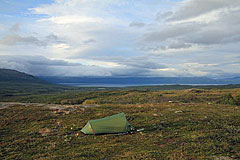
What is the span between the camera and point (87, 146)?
656 inches

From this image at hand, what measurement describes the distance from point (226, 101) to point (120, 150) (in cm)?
4944

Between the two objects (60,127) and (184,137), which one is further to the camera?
(60,127)

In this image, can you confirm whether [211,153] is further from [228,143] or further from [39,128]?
[39,128]

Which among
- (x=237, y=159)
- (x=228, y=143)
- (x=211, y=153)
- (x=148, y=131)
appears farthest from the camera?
(x=148, y=131)

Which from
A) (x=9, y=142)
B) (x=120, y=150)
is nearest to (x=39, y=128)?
(x=9, y=142)

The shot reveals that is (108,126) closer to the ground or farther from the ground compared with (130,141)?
farther from the ground

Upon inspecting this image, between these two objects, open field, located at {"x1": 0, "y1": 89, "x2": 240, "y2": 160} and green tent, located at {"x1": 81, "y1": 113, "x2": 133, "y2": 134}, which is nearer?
open field, located at {"x1": 0, "y1": 89, "x2": 240, "y2": 160}

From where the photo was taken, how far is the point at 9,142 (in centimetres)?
1883

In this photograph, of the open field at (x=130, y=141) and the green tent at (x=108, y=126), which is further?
the green tent at (x=108, y=126)

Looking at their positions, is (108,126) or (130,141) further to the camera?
(108,126)

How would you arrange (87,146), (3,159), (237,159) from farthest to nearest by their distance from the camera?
(87,146), (3,159), (237,159)

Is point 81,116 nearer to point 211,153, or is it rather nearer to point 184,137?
point 184,137

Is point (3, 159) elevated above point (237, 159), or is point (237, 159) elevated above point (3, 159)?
point (237, 159)

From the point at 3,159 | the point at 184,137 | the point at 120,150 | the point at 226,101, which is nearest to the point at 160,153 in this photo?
the point at 120,150
